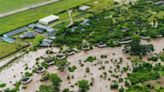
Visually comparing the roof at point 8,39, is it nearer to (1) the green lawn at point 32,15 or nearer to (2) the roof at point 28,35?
(2) the roof at point 28,35

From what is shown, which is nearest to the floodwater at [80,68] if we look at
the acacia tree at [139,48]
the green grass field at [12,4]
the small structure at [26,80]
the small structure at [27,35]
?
the small structure at [26,80]

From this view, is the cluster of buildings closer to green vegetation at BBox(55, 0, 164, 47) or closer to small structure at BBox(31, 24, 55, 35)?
small structure at BBox(31, 24, 55, 35)

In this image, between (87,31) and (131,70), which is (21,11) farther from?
(131,70)

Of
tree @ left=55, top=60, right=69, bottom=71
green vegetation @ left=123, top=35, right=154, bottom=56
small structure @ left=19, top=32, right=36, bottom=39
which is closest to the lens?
tree @ left=55, top=60, right=69, bottom=71

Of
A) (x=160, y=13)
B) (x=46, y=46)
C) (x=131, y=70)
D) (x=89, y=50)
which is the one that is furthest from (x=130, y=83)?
(x=160, y=13)

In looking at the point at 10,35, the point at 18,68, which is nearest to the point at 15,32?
the point at 10,35

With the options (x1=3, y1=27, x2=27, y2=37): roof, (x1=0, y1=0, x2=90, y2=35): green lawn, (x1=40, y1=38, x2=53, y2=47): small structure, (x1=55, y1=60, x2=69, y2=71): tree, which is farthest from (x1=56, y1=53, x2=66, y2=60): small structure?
(x1=0, y1=0, x2=90, y2=35): green lawn
